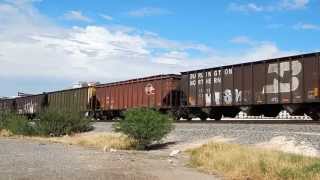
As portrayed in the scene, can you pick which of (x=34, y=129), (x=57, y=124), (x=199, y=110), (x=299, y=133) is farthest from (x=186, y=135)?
(x=34, y=129)

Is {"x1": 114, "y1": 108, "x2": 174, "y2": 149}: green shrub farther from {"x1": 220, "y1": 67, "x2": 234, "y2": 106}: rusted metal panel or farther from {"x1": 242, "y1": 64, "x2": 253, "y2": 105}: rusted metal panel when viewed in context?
{"x1": 220, "y1": 67, "x2": 234, "y2": 106}: rusted metal panel

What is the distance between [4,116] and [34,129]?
847cm

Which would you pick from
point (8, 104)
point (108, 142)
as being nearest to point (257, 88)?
point (108, 142)

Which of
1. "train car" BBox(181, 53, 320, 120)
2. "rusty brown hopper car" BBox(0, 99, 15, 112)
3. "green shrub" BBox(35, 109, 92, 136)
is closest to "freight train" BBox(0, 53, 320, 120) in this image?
"train car" BBox(181, 53, 320, 120)

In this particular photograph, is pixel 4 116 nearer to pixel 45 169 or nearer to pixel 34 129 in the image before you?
pixel 34 129

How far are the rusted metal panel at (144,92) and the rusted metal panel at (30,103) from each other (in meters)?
12.6

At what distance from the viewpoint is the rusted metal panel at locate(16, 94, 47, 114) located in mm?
53812

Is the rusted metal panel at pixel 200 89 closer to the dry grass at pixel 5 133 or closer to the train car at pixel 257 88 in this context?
the train car at pixel 257 88

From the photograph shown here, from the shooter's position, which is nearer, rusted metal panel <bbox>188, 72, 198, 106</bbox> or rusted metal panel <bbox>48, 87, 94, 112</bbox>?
rusted metal panel <bbox>188, 72, 198, 106</bbox>

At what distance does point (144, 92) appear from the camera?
1448 inches

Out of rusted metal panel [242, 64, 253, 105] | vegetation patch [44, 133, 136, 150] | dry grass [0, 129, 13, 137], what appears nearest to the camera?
vegetation patch [44, 133, 136, 150]

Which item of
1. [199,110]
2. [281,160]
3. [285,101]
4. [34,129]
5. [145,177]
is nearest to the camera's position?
[145,177]

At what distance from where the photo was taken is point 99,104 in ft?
144

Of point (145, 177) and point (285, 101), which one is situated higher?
point (285, 101)
